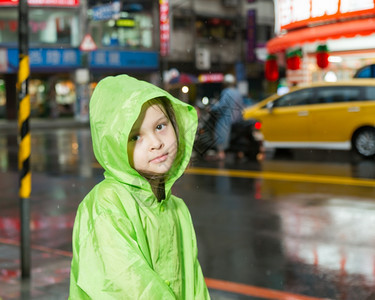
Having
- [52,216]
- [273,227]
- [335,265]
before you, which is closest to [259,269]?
[335,265]

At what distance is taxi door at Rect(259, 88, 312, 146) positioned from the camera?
13078 mm

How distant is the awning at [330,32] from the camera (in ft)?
20.6

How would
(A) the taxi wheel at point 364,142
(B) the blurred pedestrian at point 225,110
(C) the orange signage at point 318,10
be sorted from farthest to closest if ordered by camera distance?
1. (A) the taxi wheel at point 364,142
2. (C) the orange signage at point 318,10
3. (B) the blurred pedestrian at point 225,110

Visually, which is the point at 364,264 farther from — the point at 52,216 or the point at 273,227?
the point at 52,216

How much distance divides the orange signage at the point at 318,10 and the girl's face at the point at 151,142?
4.05 metres

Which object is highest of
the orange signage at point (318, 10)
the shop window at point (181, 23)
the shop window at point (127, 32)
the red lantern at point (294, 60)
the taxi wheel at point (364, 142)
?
the shop window at point (181, 23)

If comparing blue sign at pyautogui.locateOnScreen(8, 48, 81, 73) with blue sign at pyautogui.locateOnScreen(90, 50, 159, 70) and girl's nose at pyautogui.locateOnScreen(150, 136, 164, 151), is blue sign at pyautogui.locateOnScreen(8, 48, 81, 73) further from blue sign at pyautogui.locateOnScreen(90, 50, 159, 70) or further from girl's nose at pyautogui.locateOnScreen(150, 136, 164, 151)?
girl's nose at pyautogui.locateOnScreen(150, 136, 164, 151)

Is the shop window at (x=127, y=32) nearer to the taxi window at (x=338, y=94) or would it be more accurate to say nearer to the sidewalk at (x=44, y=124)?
the sidewalk at (x=44, y=124)

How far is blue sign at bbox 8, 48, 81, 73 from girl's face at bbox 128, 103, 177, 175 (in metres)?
31.2

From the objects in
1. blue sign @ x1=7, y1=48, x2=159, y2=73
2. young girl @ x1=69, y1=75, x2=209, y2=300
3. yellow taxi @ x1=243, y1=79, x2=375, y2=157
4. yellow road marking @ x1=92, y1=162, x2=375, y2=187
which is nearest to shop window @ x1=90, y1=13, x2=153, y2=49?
blue sign @ x1=7, y1=48, x2=159, y2=73

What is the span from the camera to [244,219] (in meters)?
7.15

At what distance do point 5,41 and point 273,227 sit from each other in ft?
94.3

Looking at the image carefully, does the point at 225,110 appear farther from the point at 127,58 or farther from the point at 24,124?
the point at 127,58

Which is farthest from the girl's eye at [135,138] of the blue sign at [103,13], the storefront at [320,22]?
the blue sign at [103,13]
